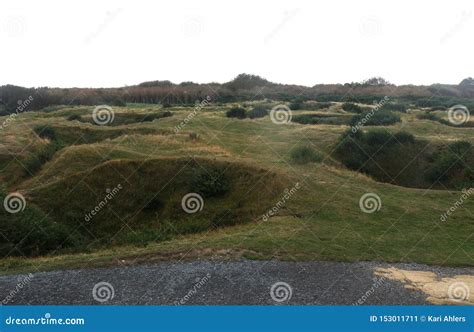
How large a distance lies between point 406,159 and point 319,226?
19.9m

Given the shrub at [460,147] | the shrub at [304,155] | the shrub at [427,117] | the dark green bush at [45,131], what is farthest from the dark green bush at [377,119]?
the dark green bush at [45,131]

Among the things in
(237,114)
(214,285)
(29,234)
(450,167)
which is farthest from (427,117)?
(214,285)

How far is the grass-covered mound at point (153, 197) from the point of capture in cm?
2712

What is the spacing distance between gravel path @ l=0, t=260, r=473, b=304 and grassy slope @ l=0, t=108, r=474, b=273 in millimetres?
1146

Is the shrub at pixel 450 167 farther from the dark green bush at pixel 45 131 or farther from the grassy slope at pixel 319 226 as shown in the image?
the dark green bush at pixel 45 131

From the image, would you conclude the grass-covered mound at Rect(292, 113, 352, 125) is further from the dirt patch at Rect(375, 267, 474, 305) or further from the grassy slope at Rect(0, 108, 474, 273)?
the dirt patch at Rect(375, 267, 474, 305)

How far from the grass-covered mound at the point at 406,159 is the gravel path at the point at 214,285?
20.1 meters

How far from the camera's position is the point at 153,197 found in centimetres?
3077

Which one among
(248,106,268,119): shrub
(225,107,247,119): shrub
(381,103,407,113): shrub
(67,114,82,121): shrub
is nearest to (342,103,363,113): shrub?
(381,103,407,113): shrub

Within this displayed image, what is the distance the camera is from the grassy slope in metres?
20.0

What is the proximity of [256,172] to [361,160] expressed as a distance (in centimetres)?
1256

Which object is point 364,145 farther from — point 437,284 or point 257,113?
point 437,284

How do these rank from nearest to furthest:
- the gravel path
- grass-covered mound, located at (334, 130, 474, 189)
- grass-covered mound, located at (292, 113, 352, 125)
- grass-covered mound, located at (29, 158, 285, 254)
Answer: the gravel path, grass-covered mound, located at (29, 158, 285, 254), grass-covered mound, located at (334, 130, 474, 189), grass-covered mound, located at (292, 113, 352, 125)

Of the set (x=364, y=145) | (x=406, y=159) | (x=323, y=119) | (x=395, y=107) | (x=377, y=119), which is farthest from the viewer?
(x=395, y=107)
